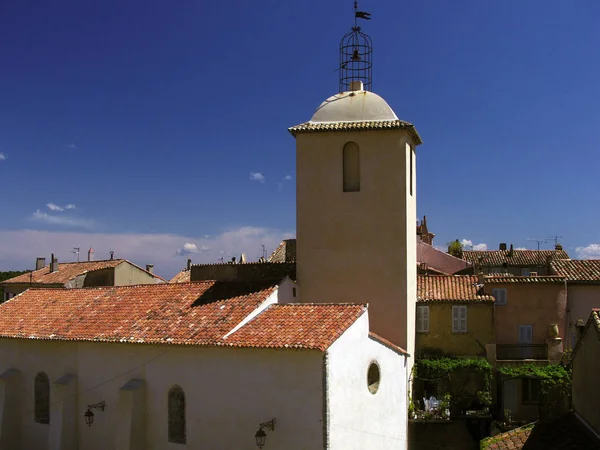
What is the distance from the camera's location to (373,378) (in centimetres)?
1989

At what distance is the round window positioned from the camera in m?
19.7

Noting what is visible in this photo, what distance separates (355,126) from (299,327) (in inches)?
376

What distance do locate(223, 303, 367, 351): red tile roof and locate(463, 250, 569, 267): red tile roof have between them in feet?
130

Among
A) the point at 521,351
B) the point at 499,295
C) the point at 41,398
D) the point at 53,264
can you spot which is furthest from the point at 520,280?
the point at 53,264

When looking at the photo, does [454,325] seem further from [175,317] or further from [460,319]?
[175,317]

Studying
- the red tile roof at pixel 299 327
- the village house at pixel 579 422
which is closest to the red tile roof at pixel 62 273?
the red tile roof at pixel 299 327

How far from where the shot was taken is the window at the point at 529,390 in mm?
28539

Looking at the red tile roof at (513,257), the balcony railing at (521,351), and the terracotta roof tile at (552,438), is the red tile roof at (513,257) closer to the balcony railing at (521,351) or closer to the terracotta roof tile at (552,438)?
the balcony railing at (521,351)

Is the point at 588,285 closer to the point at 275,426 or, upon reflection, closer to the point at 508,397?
the point at 508,397

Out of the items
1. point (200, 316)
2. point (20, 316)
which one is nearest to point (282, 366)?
point (200, 316)

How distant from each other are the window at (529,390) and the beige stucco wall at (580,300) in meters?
3.47

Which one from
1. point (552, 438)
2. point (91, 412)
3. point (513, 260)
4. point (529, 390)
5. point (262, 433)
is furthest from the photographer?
point (513, 260)

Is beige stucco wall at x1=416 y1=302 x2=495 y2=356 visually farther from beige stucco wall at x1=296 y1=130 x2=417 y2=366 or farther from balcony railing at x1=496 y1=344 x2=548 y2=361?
beige stucco wall at x1=296 y1=130 x2=417 y2=366

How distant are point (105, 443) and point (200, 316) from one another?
5.88 metres
